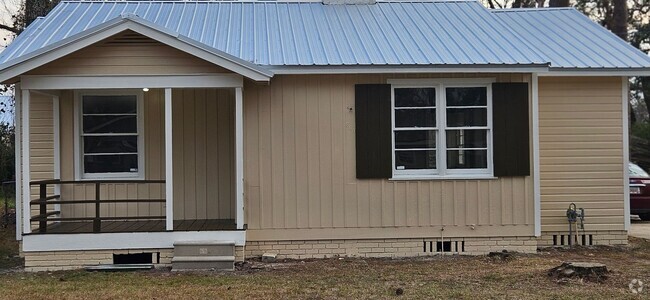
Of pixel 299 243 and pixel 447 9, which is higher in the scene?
pixel 447 9

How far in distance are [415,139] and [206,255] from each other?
3.31 metres

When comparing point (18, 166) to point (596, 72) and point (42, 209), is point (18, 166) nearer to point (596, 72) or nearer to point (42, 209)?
point (42, 209)

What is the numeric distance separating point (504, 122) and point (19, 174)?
712 centimetres

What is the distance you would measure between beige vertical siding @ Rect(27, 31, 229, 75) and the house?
2 cm

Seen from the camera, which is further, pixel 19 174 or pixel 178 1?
pixel 178 1

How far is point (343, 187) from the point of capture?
8.49m

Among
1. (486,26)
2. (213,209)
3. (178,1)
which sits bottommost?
(213,209)

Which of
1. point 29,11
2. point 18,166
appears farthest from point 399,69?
point 29,11

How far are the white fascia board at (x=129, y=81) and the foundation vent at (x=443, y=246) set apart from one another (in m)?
3.50

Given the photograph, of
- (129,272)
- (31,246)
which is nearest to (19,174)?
(31,246)

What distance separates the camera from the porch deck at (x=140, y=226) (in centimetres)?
811

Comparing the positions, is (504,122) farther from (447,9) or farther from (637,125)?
(637,125)

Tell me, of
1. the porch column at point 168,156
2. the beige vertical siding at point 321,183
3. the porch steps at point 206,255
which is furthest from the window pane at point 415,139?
the porch column at point 168,156

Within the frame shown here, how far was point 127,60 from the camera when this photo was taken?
7.87m
